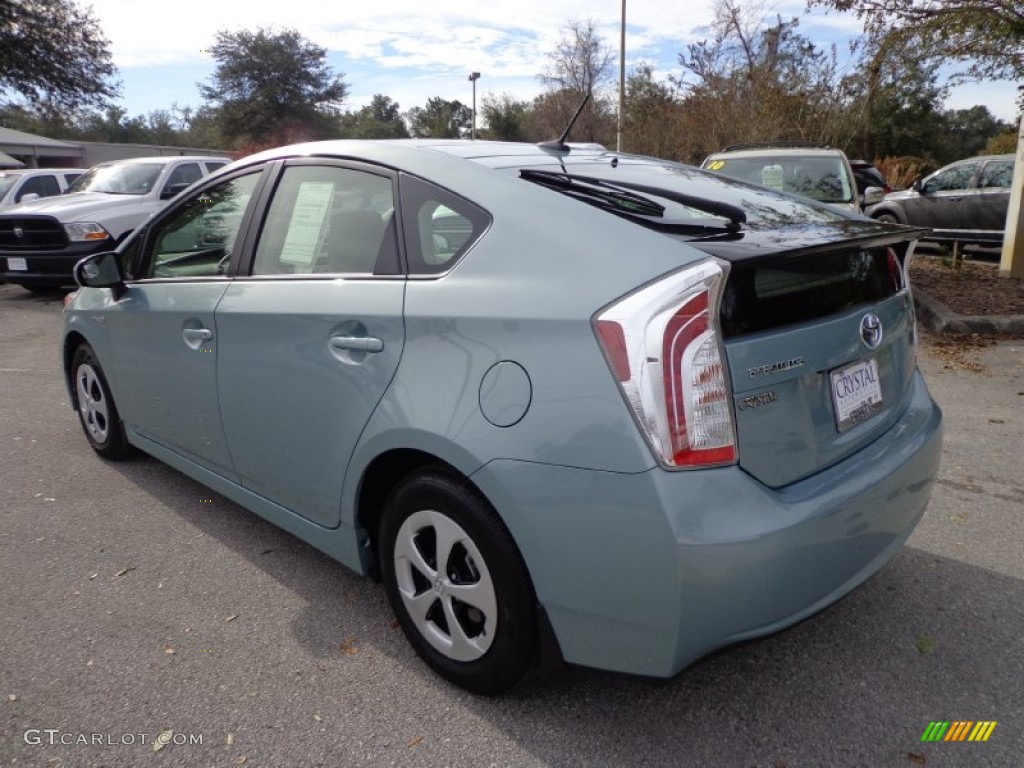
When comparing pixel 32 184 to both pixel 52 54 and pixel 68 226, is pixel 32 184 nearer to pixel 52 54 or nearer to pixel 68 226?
pixel 68 226

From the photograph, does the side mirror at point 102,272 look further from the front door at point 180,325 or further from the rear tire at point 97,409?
the rear tire at point 97,409

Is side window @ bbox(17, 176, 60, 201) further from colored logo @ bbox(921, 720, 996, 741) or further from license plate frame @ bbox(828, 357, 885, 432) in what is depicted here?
colored logo @ bbox(921, 720, 996, 741)

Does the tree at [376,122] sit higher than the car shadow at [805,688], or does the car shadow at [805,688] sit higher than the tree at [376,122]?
the tree at [376,122]

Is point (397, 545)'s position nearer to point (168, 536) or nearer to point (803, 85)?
point (168, 536)

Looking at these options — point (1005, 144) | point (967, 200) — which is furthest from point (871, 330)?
point (1005, 144)

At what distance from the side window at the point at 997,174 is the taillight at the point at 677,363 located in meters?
13.1

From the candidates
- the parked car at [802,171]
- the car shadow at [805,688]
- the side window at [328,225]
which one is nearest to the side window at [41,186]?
the parked car at [802,171]

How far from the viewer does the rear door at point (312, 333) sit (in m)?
2.49

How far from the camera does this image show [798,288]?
2145mm

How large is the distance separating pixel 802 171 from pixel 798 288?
708 cm

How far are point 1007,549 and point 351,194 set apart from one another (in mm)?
3009

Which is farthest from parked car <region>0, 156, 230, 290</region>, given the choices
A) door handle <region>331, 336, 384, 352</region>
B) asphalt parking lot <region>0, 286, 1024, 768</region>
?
door handle <region>331, 336, 384, 352</region>

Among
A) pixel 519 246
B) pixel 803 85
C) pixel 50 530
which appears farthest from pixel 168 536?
pixel 803 85

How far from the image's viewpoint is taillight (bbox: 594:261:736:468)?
1.86 metres
